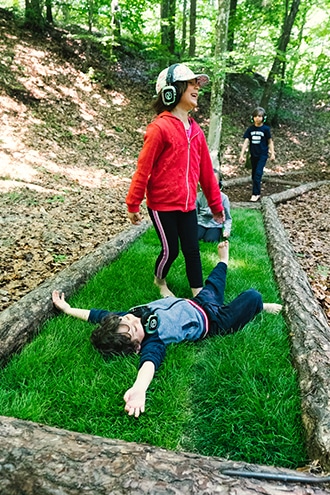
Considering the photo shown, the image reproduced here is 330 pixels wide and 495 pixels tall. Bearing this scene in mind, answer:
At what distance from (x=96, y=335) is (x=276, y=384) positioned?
1284 mm

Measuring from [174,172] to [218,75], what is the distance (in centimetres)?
593

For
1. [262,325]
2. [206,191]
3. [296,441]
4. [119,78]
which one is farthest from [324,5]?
[296,441]

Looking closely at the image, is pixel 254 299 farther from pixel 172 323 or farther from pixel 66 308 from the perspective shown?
pixel 66 308

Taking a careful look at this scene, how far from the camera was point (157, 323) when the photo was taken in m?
2.71

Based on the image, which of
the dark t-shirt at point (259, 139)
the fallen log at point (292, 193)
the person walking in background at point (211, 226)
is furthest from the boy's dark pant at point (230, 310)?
the dark t-shirt at point (259, 139)

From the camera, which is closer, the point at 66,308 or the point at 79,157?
the point at 66,308

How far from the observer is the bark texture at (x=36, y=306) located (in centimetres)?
267

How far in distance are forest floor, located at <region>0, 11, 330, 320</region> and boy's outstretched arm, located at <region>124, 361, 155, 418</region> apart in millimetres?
1817

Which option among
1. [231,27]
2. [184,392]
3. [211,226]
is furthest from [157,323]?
[231,27]

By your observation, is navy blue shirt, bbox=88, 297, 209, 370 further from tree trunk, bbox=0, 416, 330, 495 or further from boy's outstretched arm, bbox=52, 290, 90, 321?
tree trunk, bbox=0, 416, 330, 495

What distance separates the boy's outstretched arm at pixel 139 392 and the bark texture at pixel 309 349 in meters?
0.94

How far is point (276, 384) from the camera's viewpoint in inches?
90.8

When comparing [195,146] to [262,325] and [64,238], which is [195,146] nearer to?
[262,325]

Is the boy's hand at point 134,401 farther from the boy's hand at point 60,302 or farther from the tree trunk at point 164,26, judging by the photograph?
the tree trunk at point 164,26
